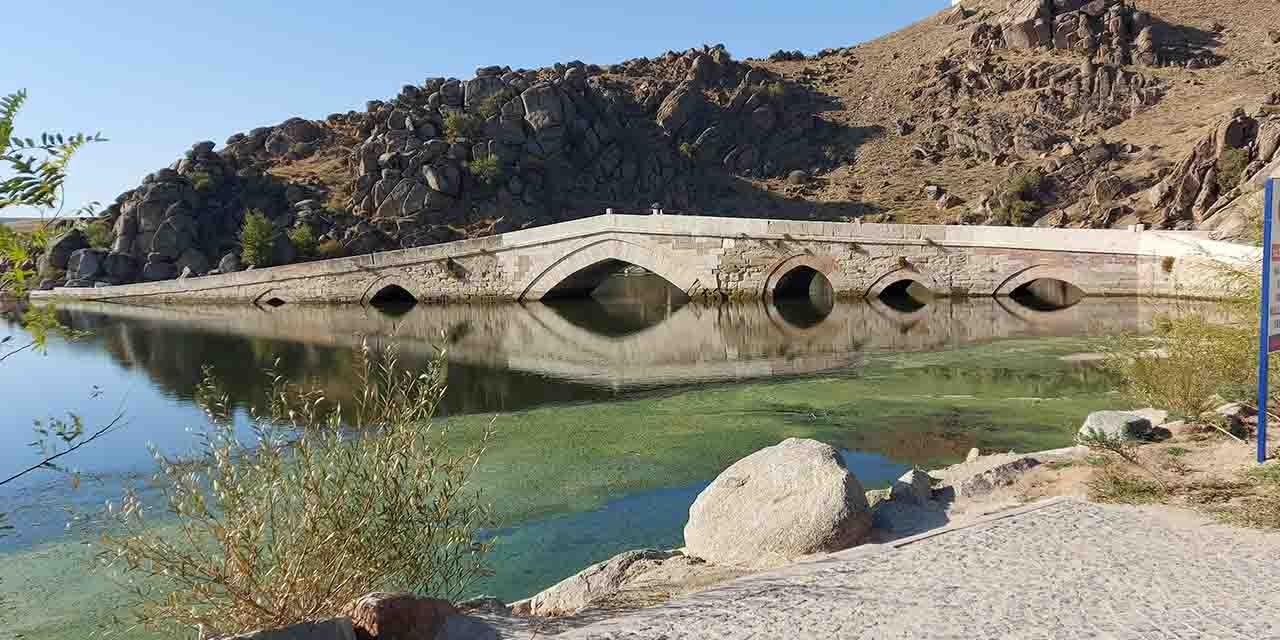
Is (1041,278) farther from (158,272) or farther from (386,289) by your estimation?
(158,272)

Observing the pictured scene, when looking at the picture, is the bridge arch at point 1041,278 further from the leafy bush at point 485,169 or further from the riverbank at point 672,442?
the leafy bush at point 485,169

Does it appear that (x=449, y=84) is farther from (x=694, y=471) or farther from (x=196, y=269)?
(x=694, y=471)

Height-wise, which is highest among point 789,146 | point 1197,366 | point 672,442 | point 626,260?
point 789,146

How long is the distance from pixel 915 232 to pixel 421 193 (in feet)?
59.9

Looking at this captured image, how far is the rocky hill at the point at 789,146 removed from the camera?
28312 millimetres

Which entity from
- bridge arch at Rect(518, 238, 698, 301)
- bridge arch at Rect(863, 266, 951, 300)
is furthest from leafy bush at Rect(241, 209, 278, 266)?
bridge arch at Rect(863, 266, 951, 300)

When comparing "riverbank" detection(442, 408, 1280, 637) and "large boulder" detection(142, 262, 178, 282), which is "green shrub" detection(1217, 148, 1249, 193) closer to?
"riverbank" detection(442, 408, 1280, 637)

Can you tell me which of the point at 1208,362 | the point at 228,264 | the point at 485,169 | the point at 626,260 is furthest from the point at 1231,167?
the point at 228,264

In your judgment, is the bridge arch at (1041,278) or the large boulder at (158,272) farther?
the large boulder at (158,272)

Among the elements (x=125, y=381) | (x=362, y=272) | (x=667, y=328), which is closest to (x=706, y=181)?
(x=362, y=272)

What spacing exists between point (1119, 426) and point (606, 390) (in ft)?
20.2

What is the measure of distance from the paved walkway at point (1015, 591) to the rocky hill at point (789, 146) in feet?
66.5

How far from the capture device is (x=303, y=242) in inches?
1126

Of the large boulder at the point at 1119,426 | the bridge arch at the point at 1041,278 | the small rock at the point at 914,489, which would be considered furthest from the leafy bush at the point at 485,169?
the small rock at the point at 914,489
